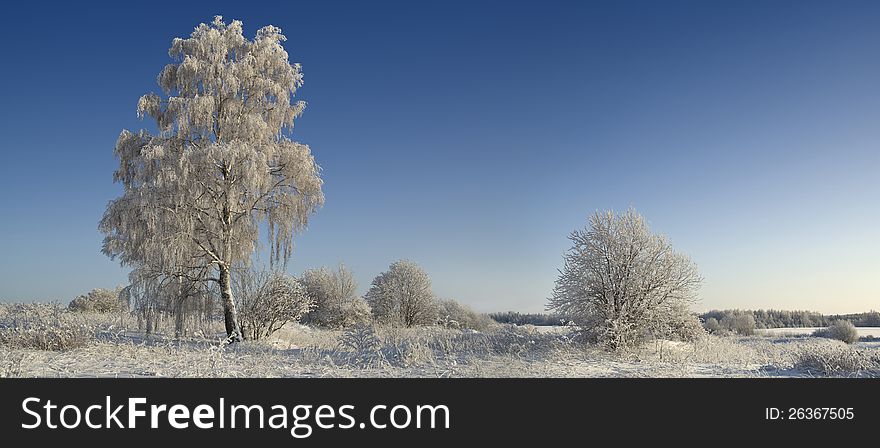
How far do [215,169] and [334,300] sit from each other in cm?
2678

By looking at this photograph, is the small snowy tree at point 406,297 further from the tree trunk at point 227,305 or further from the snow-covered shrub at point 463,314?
the tree trunk at point 227,305

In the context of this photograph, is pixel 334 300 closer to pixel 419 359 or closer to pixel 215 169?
pixel 215 169

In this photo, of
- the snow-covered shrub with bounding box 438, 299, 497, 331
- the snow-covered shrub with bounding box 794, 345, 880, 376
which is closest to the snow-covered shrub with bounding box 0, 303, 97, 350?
the snow-covered shrub with bounding box 794, 345, 880, 376

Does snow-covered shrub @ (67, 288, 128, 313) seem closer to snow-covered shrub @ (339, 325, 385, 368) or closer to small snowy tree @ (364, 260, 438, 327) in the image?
small snowy tree @ (364, 260, 438, 327)

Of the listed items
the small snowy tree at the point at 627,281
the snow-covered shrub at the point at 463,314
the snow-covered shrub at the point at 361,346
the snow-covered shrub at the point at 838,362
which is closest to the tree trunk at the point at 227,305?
the snow-covered shrub at the point at 361,346

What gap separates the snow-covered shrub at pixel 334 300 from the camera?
4091 cm

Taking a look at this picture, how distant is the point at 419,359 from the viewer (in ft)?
36.7

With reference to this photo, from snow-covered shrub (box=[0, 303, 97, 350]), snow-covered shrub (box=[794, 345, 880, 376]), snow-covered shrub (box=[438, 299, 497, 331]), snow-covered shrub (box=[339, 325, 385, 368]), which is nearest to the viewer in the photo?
snow-covered shrub (box=[794, 345, 880, 376])

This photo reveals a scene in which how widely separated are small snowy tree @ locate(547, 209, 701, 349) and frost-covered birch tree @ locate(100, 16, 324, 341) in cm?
895

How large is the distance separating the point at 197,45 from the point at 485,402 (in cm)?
1619

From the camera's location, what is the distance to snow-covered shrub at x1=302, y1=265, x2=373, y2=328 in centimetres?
4091

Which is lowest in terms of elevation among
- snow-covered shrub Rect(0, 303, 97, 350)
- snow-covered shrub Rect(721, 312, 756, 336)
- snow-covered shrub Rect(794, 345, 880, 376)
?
snow-covered shrub Rect(721, 312, 756, 336)

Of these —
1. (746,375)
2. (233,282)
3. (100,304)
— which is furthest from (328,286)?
(746,375)

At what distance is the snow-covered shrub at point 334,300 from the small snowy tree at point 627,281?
26.1m
